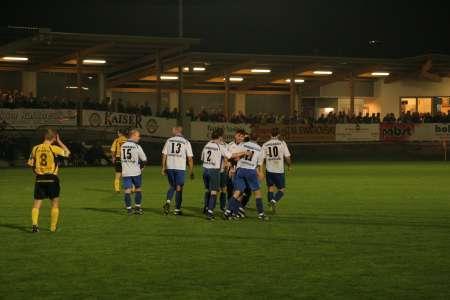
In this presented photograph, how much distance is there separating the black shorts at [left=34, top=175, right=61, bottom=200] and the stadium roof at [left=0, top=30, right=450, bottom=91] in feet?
75.8

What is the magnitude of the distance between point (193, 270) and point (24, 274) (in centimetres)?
218

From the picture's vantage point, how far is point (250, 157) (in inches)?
628

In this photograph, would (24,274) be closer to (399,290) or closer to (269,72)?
(399,290)

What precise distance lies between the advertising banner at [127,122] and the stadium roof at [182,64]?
2.36m

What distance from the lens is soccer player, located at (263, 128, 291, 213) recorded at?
17875 mm

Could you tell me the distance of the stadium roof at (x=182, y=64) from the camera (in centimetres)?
3919

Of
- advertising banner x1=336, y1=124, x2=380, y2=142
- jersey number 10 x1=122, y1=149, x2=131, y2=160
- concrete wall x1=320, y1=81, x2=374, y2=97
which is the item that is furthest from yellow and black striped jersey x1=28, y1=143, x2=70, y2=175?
concrete wall x1=320, y1=81, x2=374, y2=97

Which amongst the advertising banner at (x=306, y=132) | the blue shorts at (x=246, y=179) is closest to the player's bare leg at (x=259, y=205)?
the blue shorts at (x=246, y=179)

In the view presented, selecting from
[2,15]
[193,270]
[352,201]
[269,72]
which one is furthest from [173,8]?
[193,270]

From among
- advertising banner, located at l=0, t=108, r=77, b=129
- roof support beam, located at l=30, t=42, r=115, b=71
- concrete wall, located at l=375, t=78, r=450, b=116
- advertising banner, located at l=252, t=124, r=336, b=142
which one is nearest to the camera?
advertising banner, located at l=0, t=108, r=77, b=129

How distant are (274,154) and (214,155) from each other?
1.84 m

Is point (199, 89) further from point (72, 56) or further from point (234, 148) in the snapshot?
point (234, 148)

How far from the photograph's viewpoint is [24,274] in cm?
1050

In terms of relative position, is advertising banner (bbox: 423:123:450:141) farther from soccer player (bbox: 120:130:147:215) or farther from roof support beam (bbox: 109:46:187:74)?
soccer player (bbox: 120:130:147:215)
